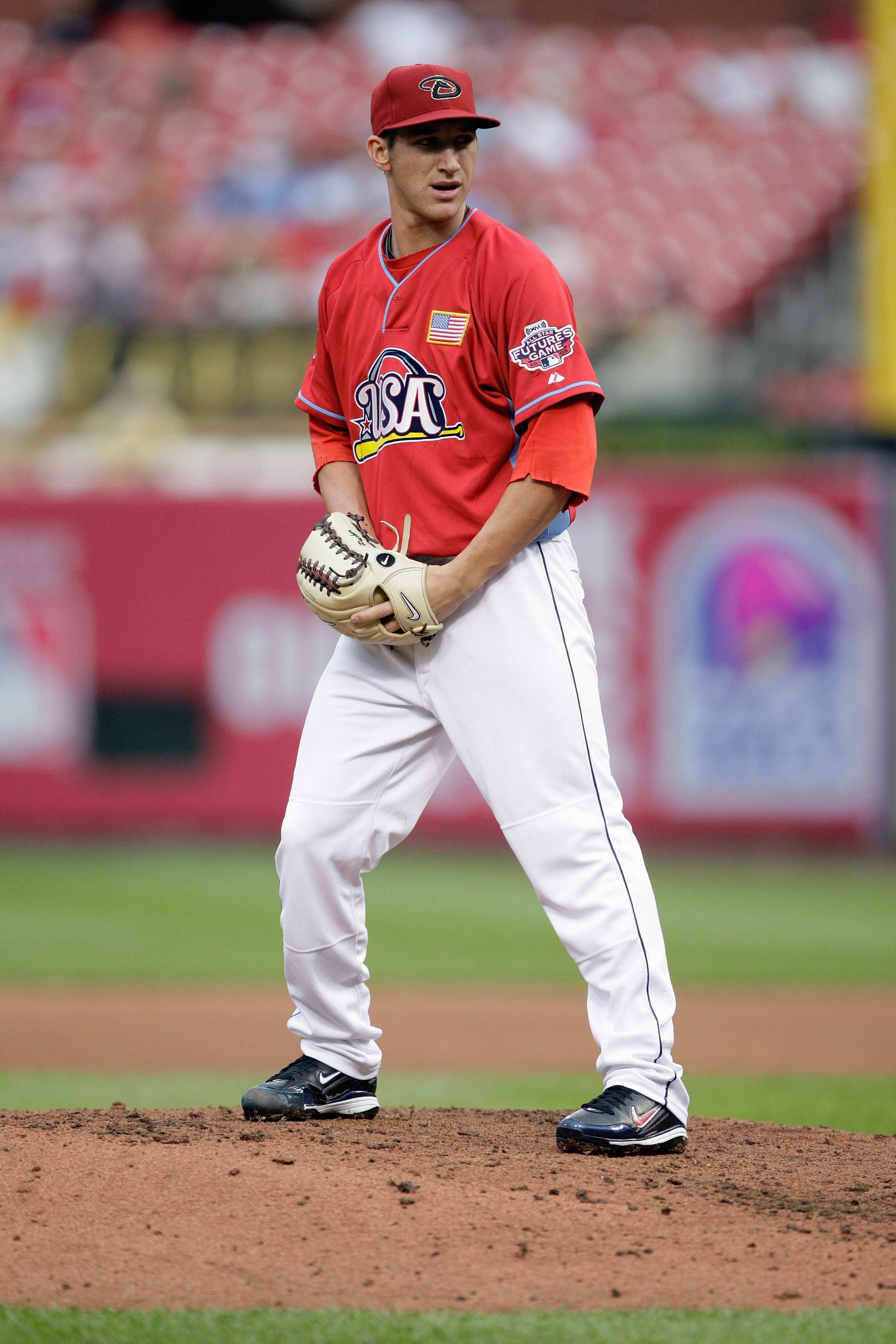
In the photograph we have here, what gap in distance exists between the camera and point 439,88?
110 inches

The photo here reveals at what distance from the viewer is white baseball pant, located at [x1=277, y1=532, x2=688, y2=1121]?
9.32ft

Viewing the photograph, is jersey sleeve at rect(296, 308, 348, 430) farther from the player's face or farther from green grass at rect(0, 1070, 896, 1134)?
green grass at rect(0, 1070, 896, 1134)

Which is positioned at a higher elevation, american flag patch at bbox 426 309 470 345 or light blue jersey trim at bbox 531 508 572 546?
american flag patch at bbox 426 309 470 345

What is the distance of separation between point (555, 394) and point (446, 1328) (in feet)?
4.98

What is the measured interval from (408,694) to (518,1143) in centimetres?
86

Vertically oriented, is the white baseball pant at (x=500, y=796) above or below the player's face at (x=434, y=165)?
below

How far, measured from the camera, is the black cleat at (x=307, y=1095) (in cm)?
306

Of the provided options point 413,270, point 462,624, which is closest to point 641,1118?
point 462,624

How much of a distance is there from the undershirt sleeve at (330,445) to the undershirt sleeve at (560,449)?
1.66 feet

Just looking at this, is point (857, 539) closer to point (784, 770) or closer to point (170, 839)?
point (784, 770)

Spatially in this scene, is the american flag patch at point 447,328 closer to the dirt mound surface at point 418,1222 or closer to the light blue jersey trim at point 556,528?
the light blue jersey trim at point 556,528

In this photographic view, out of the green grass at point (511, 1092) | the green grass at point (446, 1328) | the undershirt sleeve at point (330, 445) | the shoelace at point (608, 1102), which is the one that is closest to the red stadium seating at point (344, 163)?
the green grass at point (511, 1092)

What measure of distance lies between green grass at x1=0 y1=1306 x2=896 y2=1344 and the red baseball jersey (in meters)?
1.35

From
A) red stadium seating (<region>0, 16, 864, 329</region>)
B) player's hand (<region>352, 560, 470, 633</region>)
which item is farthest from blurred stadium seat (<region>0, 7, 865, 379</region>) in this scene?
player's hand (<region>352, 560, 470, 633</region>)
